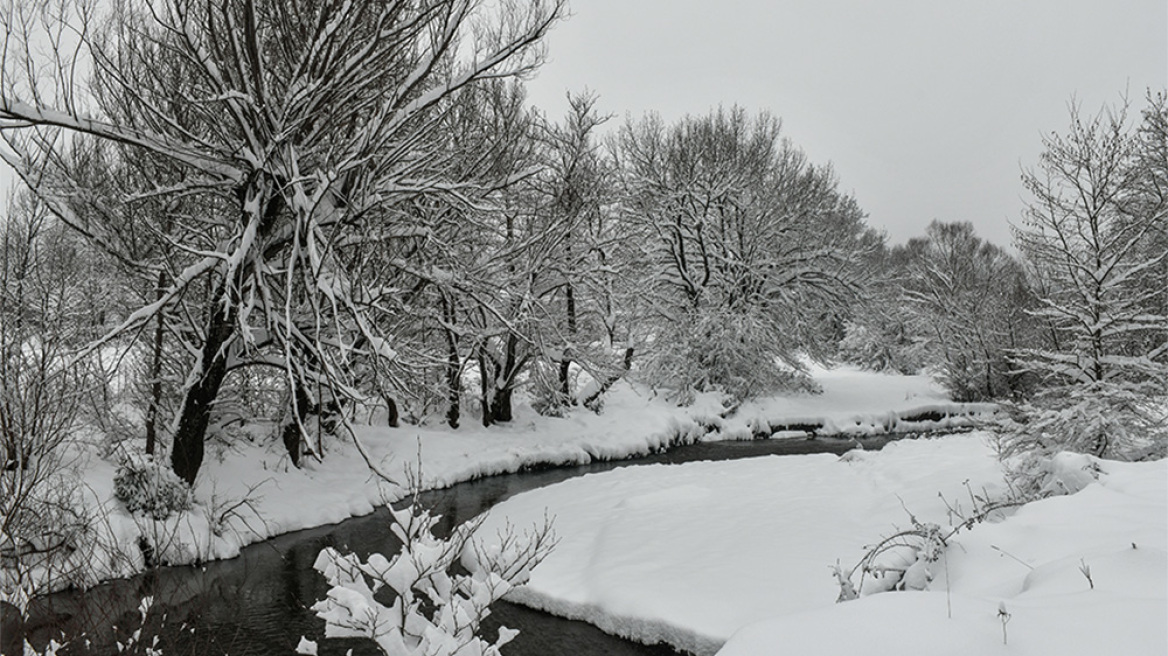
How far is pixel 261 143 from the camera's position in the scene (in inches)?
298

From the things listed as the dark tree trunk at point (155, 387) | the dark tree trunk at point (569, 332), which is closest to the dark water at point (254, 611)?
the dark tree trunk at point (155, 387)

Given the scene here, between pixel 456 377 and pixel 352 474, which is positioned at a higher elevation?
pixel 456 377

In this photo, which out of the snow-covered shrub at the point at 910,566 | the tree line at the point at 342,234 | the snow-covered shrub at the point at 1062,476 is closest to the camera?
the snow-covered shrub at the point at 910,566

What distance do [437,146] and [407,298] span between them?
14.9 feet

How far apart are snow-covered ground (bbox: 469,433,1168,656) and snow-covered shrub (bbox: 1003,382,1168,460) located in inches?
37.7

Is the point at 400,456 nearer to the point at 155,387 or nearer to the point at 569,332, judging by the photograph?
the point at 155,387

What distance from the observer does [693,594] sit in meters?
6.04

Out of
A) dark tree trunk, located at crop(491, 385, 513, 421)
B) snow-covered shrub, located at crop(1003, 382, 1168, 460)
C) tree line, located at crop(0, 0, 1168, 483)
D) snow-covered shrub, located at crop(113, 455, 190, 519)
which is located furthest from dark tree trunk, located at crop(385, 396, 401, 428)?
snow-covered shrub, located at crop(1003, 382, 1168, 460)

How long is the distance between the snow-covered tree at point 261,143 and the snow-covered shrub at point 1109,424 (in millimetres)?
7544

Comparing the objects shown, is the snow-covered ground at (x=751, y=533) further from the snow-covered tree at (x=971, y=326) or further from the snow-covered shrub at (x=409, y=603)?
the snow-covered tree at (x=971, y=326)

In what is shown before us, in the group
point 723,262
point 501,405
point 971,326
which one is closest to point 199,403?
point 501,405

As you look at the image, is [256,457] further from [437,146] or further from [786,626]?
[786,626]

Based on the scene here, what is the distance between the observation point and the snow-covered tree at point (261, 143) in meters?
7.02

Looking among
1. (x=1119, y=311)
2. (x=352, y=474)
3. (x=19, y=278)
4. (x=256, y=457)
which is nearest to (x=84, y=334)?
(x=19, y=278)
